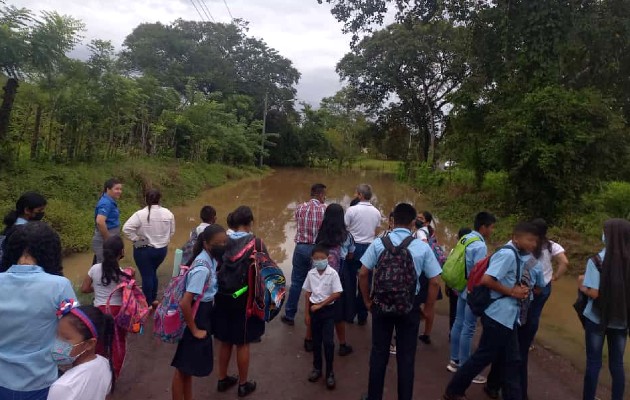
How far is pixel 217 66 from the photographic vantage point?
110 feet

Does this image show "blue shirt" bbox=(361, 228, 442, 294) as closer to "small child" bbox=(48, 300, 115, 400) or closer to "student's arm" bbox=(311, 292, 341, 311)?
"student's arm" bbox=(311, 292, 341, 311)

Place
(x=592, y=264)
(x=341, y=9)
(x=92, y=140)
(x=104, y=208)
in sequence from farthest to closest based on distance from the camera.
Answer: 1. (x=92, y=140)
2. (x=341, y=9)
3. (x=104, y=208)
4. (x=592, y=264)

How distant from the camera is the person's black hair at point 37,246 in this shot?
90.9 inches

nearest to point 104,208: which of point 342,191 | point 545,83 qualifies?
point 545,83

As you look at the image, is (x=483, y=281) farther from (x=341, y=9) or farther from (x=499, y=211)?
(x=499, y=211)

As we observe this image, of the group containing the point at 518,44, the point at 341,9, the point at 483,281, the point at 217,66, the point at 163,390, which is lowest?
the point at 163,390

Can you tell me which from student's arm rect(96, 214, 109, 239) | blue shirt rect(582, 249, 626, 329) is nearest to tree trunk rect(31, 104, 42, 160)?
student's arm rect(96, 214, 109, 239)

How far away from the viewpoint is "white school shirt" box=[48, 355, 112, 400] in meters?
1.92

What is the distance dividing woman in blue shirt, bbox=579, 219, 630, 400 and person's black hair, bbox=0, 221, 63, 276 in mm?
3606

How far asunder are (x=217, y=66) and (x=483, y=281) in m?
32.8

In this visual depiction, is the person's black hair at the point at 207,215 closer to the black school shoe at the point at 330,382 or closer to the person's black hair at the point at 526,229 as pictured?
the black school shoe at the point at 330,382

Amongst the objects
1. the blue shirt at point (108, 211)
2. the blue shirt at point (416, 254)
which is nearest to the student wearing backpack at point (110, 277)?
the blue shirt at point (108, 211)

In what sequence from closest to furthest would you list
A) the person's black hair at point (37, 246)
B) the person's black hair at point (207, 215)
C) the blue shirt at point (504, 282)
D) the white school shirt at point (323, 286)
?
the person's black hair at point (37, 246)
the blue shirt at point (504, 282)
the white school shirt at point (323, 286)
the person's black hair at point (207, 215)

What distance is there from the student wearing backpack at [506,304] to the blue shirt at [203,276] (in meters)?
2.04
